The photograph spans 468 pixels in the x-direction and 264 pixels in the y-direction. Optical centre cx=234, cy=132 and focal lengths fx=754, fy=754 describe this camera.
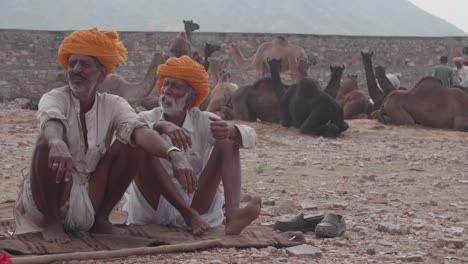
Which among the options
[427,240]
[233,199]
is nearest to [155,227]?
[233,199]

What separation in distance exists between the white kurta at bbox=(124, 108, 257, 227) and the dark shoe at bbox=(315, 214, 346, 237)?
1.94 feet

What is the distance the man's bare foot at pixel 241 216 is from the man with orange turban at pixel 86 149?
1.92ft

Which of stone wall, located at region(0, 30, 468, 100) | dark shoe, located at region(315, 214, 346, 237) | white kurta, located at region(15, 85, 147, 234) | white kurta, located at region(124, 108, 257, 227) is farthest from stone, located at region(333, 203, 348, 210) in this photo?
stone wall, located at region(0, 30, 468, 100)

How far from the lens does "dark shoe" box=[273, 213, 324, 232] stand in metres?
4.58

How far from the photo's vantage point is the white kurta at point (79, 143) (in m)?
3.87

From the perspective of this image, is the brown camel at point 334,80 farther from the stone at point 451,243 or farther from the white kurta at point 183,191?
the stone at point 451,243

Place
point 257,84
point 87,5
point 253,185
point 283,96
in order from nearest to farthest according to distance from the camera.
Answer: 1. point 253,185
2. point 283,96
3. point 257,84
4. point 87,5

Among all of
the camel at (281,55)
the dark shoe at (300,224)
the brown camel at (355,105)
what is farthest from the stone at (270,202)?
the camel at (281,55)

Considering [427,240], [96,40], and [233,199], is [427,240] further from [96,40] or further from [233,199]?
[96,40]

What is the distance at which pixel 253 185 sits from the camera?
22.0 ft

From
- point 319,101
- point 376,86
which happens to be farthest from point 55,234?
point 376,86

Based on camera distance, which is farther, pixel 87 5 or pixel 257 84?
pixel 87 5

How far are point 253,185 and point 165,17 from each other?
442 feet

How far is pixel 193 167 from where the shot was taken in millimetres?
4484
